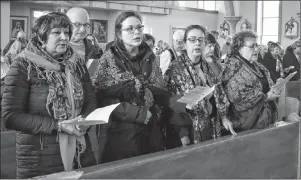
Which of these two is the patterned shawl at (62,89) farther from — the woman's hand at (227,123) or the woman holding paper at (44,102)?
the woman's hand at (227,123)

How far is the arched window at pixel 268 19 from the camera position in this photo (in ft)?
61.2

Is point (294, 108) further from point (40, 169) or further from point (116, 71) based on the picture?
point (40, 169)

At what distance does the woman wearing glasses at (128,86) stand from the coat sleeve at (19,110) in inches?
22.5

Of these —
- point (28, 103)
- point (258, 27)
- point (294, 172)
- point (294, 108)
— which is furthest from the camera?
point (258, 27)

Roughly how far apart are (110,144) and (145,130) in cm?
26

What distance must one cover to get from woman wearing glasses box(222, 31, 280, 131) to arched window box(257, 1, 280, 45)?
50.2ft

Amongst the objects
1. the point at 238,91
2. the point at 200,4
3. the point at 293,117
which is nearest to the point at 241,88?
the point at 238,91

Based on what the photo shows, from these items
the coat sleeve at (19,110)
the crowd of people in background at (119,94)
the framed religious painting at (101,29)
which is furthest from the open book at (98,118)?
the framed religious painting at (101,29)

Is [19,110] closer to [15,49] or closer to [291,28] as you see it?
[15,49]

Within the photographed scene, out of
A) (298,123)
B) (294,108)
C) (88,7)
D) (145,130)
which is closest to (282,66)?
(294,108)

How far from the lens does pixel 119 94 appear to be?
2992 millimetres

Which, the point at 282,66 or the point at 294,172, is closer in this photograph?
the point at 294,172

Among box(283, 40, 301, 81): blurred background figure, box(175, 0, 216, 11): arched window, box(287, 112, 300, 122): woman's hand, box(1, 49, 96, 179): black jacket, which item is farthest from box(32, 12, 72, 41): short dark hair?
box(175, 0, 216, 11): arched window

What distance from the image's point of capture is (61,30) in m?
2.59
